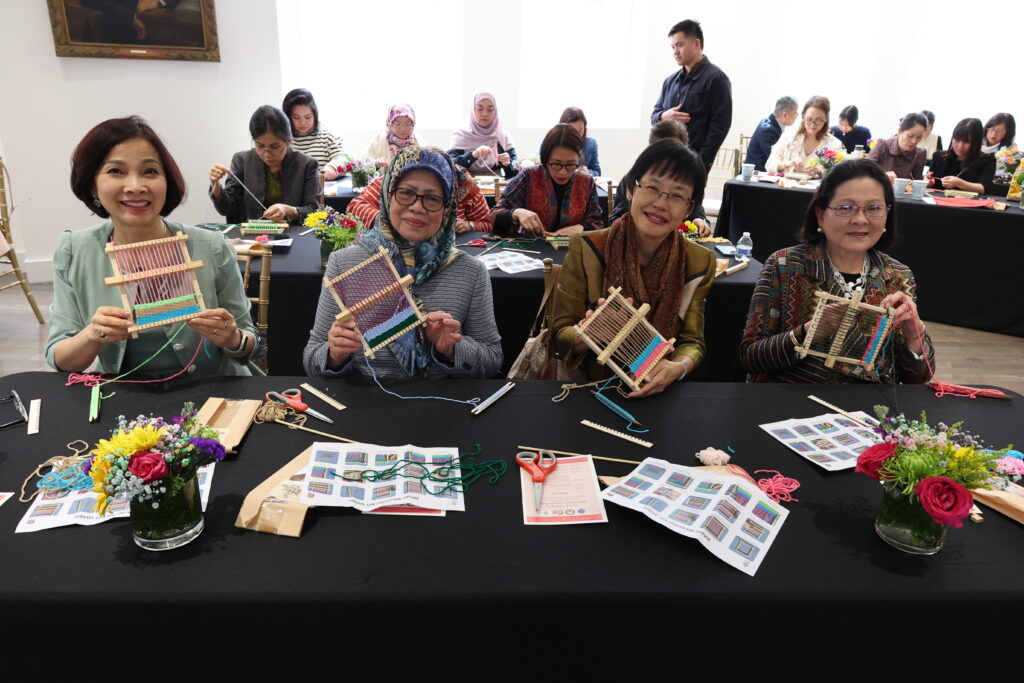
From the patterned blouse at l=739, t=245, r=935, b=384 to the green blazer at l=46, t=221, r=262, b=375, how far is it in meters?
1.79

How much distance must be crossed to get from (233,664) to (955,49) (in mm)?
10495

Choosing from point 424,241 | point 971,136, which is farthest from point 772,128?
point 424,241

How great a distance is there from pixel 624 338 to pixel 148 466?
1.33 m

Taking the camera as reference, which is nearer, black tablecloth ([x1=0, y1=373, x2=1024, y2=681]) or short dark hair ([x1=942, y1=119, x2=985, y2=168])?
black tablecloth ([x1=0, y1=373, x2=1024, y2=681])

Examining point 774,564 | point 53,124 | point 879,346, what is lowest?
point 774,564

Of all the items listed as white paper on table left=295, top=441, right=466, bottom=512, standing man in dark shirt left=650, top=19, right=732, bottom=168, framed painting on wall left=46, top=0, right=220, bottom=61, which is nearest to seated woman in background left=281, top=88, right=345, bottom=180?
framed painting on wall left=46, top=0, right=220, bottom=61

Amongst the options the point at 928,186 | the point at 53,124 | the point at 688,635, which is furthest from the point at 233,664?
the point at 928,186

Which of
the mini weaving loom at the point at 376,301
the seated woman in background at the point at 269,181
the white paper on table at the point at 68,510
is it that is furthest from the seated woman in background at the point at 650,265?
the seated woman in background at the point at 269,181

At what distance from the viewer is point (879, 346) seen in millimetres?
2010

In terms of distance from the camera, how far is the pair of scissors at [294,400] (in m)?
1.76

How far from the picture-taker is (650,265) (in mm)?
2449

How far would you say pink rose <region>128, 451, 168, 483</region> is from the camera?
117cm

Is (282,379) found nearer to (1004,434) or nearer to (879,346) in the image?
(879,346)

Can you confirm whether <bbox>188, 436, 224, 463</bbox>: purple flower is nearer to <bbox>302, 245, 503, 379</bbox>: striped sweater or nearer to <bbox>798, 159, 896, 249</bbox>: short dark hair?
<bbox>302, 245, 503, 379</bbox>: striped sweater
